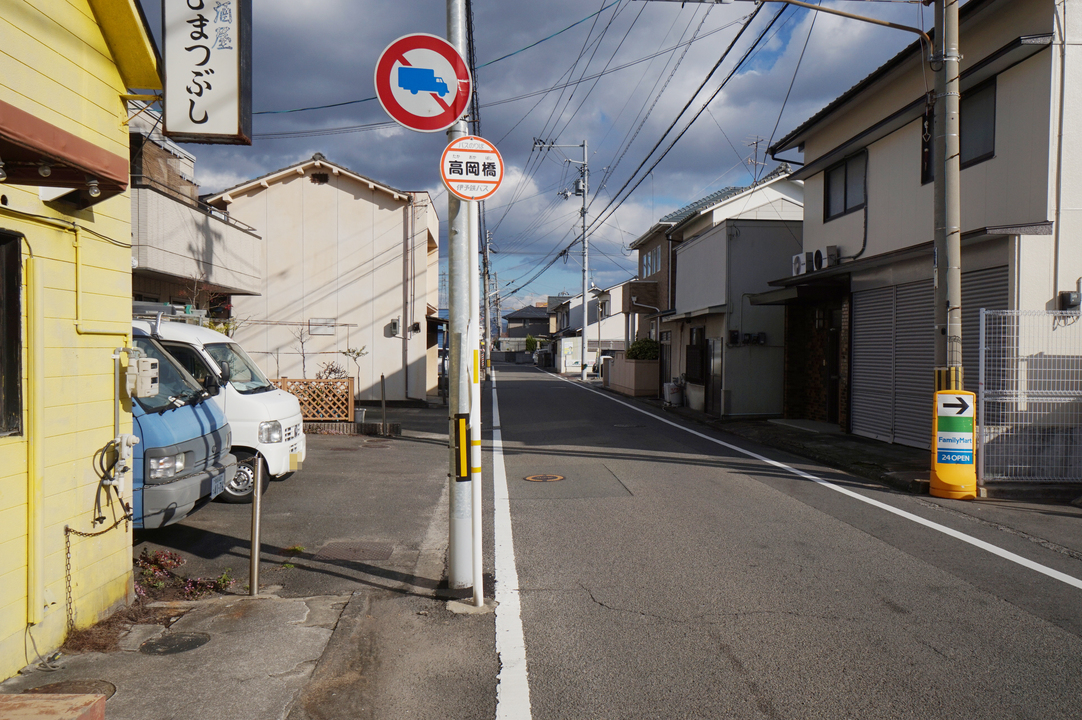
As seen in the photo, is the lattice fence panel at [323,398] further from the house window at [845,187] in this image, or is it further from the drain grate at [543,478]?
the house window at [845,187]

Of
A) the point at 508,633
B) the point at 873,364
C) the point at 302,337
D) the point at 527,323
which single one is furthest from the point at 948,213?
Answer: the point at 527,323

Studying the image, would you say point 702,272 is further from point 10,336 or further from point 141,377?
point 10,336

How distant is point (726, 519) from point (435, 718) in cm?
460

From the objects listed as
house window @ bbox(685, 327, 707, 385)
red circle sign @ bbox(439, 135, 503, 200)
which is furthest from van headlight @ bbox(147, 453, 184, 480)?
house window @ bbox(685, 327, 707, 385)

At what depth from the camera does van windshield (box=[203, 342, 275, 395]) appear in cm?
877

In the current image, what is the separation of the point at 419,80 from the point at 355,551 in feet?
13.2

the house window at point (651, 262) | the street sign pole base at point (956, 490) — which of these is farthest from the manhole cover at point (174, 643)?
the house window at point (651, 262)

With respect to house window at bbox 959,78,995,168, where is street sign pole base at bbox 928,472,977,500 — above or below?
below

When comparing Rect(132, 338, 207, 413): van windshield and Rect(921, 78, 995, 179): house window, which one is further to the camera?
Rect(921, 78, 995, 179): house window

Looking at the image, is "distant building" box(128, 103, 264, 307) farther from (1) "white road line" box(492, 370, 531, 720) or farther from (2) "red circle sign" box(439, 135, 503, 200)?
(1) "white road line" box(492, 370, 531, 720)

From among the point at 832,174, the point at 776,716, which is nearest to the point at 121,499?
the point at 776,716

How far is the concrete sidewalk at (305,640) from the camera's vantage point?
360 centimetres

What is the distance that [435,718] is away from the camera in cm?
345

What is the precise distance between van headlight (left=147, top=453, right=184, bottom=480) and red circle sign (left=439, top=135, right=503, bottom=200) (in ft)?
10.8
